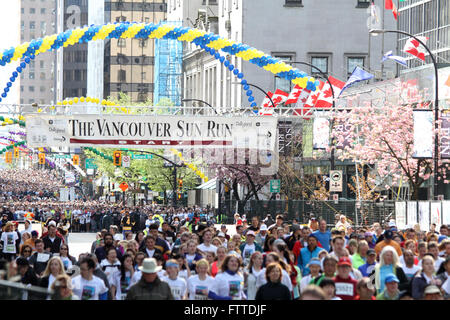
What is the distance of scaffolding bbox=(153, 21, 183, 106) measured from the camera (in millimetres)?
100688

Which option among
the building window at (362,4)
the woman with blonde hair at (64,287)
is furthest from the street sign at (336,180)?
the building window at (362,4)

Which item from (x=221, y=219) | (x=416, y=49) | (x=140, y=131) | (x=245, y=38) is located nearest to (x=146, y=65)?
(x=245, y=38)

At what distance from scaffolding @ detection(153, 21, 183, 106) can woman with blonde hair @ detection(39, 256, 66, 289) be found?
85.5 meters

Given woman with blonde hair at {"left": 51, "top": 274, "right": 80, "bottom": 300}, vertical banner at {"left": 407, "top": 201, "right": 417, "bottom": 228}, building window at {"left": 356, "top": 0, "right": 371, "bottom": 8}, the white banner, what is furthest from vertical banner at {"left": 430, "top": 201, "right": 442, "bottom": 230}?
building window at {"left": 356, "top": 0, "right": 371, "bottom": 8}

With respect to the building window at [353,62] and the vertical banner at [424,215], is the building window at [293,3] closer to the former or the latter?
the building window at [353,62]

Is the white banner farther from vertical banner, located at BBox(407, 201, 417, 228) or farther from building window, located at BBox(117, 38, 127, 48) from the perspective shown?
building window, located at BBox(117, 38, 127, 48)

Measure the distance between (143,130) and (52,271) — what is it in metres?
20.1

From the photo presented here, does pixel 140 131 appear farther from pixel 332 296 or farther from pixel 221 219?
pixel 221 219

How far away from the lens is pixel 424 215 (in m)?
31.7

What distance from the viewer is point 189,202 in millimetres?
94250

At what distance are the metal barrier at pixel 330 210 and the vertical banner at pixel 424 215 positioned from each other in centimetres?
386

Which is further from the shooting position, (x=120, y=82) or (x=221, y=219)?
(x=120, y=82)

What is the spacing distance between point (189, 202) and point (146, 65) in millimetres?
52190

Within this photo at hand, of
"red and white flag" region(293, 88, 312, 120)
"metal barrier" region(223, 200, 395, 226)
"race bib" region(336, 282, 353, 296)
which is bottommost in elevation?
"metal barrier" region(223, 200, 395, 226)
